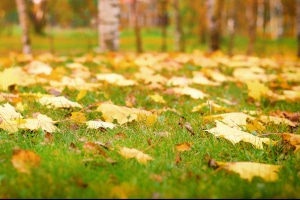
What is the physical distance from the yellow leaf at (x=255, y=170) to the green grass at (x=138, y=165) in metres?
0.02

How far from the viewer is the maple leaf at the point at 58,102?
7.80 feet

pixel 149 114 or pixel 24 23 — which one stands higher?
pixel 24 23

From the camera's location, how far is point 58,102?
2.39m

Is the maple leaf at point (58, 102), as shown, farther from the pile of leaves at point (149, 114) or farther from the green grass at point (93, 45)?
the green grass at point (93, 45)

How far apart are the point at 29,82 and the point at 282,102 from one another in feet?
7.52

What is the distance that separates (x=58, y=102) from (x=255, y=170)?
1440mm

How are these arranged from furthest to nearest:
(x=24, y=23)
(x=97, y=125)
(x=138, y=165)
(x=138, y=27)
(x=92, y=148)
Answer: (x=138, y=27) < (x=24, y=23) < (x=97, y=125) < (x=92, y=148) < (x=138, y=165)

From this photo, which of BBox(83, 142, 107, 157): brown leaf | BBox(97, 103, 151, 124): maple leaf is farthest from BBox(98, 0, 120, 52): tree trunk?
BBox(83, 142, 107, 157): brown leaf

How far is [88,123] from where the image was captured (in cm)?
203

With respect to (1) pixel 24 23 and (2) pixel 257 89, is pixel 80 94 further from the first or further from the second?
(1) pixel 24 23

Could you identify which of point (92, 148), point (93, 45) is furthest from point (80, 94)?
point (93, 45)

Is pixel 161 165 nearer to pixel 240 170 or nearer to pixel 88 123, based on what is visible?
pixel 240 170

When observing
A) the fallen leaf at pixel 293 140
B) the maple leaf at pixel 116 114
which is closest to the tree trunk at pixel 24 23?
the maple leaf at pixel 116 114

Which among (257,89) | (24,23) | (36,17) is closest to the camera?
(257,89)
